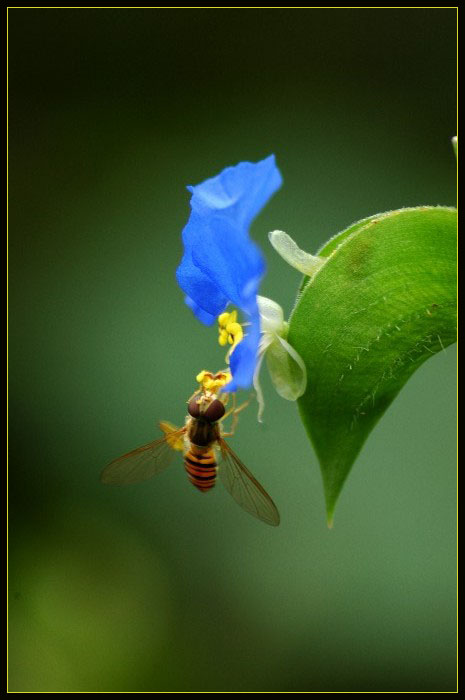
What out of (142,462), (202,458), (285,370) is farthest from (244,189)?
(142,462)

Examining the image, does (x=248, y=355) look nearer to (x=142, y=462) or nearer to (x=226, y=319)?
(x=226, y=319)

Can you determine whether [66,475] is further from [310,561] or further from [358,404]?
[358,404]

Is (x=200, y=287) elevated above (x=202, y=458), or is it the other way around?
(x=200, y=287)

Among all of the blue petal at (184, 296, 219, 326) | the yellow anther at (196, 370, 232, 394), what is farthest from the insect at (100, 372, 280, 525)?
the blue petal at (184, 296, 219, 326)

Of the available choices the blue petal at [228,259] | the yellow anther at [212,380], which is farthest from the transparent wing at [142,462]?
the blue petal at [228,259]

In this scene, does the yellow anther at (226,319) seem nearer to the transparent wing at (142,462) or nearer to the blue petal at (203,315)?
the blue petal at (203,315)

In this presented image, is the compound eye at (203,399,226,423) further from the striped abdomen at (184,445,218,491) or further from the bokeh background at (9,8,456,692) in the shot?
the bokeh background at (9,8,456,692)
